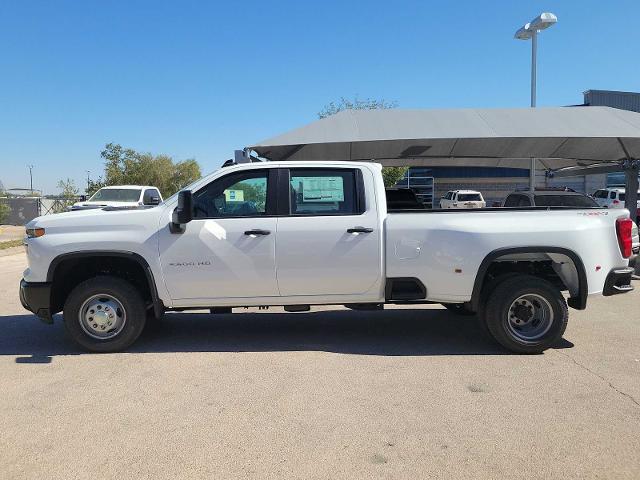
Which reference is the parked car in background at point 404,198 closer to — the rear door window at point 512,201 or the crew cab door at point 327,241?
the rear door window at point 512,201

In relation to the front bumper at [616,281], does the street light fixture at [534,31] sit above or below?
above

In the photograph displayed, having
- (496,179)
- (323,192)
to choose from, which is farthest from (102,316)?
(496,179)

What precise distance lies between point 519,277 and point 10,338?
564 centimetres

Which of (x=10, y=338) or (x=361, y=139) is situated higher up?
(x=361, y=139)

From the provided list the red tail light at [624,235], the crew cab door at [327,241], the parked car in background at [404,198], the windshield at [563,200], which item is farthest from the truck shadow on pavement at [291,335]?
the windshield at [563,200]

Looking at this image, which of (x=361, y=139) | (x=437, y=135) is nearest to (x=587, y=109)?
(x=437, y=135)

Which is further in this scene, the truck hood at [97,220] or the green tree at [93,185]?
the green tree at [93,185]

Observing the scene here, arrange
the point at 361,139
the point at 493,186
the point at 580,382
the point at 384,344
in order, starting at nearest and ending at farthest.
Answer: the point at 580,382, the point at 384,344, the point at 361,139, the point at 493,186

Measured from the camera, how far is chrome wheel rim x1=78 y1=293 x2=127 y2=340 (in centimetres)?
525

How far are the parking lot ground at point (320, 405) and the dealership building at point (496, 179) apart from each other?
135ft

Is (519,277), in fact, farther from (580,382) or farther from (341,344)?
(341,344)

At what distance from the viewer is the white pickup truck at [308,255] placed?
5.13 meters

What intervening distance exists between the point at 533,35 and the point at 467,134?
804cm

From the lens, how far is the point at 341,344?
5.65 m
